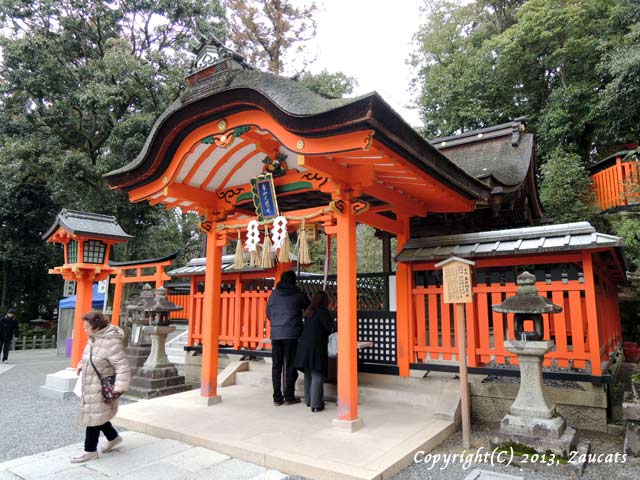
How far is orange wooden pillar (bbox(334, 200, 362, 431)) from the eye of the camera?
4.25m

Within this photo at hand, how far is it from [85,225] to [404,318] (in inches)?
249

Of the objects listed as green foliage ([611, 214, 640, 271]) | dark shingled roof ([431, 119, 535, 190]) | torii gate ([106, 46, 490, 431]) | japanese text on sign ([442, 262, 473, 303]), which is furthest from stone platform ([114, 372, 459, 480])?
green foliage ([611, 214, 640, 271])

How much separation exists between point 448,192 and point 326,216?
5.28ft

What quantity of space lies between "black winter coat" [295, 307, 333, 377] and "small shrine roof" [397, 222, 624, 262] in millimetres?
1285

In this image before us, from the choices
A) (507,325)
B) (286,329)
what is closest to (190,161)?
(286,329)

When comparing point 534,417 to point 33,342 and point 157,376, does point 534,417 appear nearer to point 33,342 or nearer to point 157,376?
point 157,376

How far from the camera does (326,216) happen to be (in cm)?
472

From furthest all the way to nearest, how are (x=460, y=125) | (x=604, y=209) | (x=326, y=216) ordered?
1. (x=460, y=125)
2. (x=604, y=209)
3. (x=326, y=216)

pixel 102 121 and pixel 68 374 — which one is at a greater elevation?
pixel 102 121

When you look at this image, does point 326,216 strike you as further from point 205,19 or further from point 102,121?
point 205,19

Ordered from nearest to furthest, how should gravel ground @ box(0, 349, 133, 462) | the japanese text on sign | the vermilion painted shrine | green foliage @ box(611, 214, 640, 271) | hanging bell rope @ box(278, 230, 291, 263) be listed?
the vermilion painted shrine < the japanese text on sign < gravel ground @ box(0, 349, 133, 462) < hanging bell rope @ box(278, 230, 291, 263) < green foliage @ box(611, 214, 640, 271)

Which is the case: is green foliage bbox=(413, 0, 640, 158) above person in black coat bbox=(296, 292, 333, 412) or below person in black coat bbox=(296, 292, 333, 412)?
above

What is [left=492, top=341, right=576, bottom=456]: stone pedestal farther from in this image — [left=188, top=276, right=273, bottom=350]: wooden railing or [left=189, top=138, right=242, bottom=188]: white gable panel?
[left=188, top=276, right=273, bottom=350]: wooden railing

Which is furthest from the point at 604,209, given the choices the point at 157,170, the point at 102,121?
the point at 102,121
